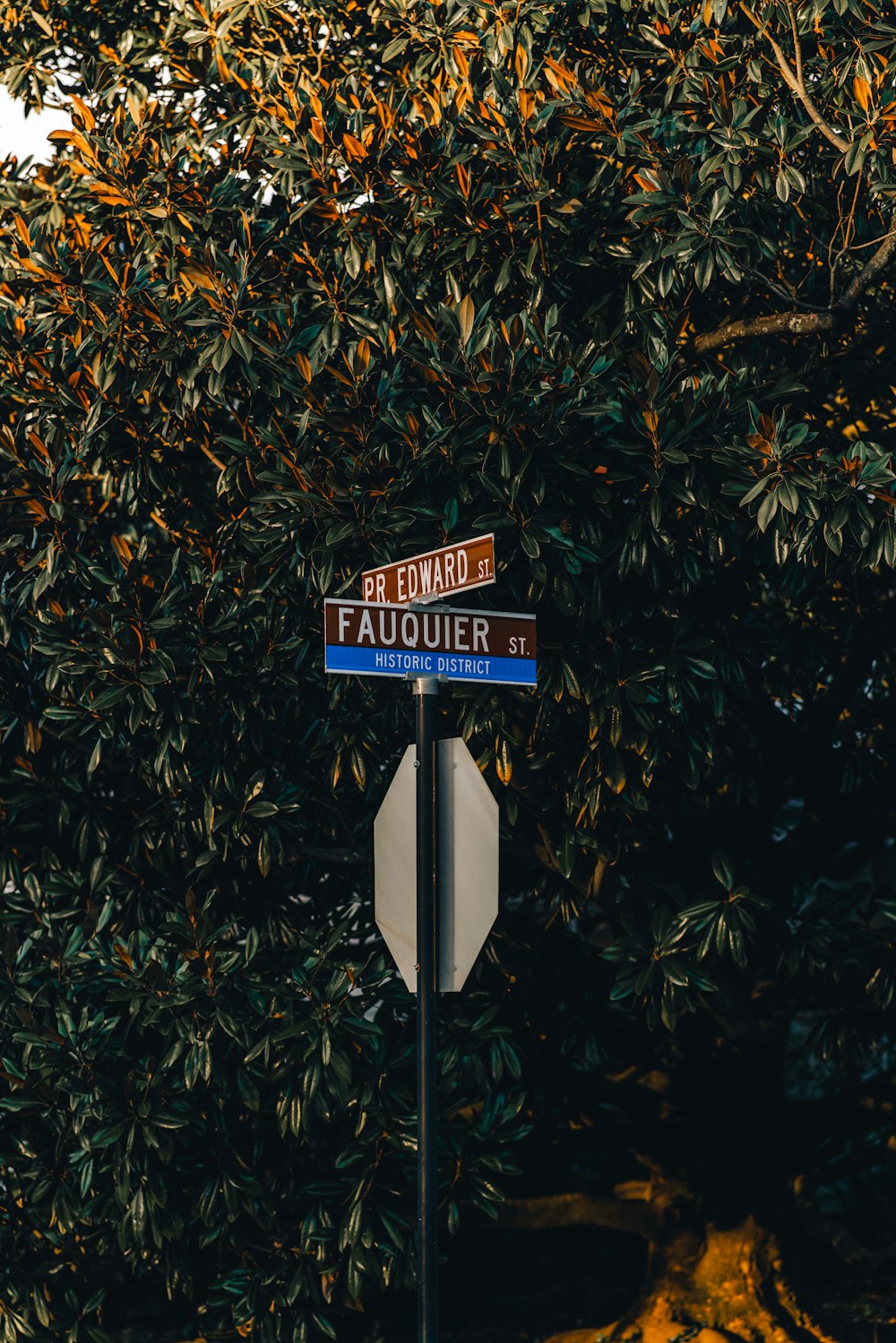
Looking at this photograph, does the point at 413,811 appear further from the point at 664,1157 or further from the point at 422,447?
the point at 664,1157

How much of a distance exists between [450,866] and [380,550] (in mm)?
2545

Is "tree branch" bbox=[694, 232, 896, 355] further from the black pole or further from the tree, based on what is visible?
the black pole

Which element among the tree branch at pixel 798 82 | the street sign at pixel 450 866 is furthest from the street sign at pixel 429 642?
the tree branch at pixel 798 82

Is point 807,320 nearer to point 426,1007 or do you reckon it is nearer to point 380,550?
point 380,550

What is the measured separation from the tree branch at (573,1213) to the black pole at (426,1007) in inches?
232

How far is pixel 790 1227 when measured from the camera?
11250mm

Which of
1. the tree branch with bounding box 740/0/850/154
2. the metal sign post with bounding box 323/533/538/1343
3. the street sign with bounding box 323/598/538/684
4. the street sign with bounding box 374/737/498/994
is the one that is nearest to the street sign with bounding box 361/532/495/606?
the metal sign post with bounding box 323/533/538/1343

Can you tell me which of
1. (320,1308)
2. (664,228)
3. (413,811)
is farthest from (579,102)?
(320,1308)

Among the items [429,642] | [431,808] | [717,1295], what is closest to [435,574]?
[429,642]

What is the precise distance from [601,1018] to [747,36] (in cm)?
670

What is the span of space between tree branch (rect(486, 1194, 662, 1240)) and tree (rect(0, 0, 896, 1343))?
6.30 ft

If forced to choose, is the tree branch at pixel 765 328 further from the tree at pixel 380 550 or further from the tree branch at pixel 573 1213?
the tree branch at pixel 573 1213

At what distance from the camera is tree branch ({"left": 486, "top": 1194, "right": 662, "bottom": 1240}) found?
38.0 feet

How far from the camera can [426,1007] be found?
6012mm
